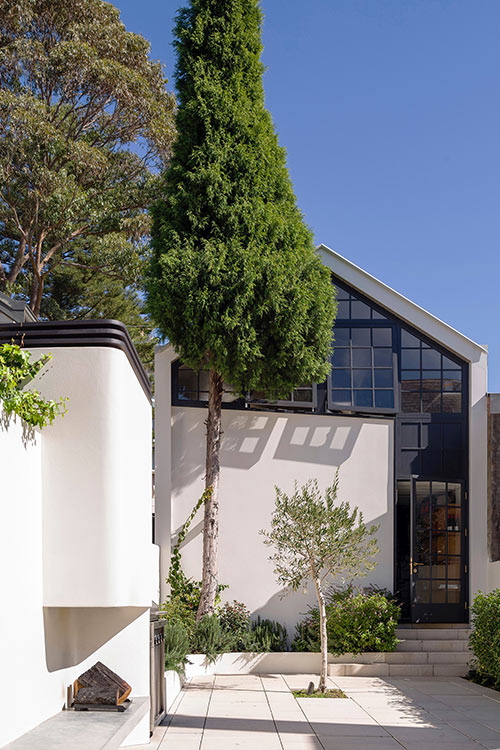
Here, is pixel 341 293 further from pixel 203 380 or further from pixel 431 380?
pixel 203 380

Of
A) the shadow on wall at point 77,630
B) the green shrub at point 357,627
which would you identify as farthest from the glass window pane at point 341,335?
the shadow on wall at point 77,630

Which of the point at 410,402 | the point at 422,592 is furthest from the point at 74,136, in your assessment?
the point at 422,592

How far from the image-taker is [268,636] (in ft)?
34.4

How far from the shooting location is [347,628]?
1023 cm

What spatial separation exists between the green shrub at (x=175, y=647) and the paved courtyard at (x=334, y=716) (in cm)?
39

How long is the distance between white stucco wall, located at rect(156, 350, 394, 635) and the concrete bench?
20.2 feet

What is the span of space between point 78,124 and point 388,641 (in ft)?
38.5

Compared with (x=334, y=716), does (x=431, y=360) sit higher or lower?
higher

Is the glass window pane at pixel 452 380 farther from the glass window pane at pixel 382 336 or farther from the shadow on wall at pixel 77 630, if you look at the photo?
the shadow on wall at pixel 77 630

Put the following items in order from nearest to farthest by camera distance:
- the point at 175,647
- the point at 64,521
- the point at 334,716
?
1. the point at 64,521
2. the point at 334,716
3. the point at 175,647

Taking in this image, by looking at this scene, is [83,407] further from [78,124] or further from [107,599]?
[78,124]

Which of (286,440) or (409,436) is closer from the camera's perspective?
(286,440)

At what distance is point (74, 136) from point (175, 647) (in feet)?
35.7

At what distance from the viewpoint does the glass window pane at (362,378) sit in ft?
38.7
